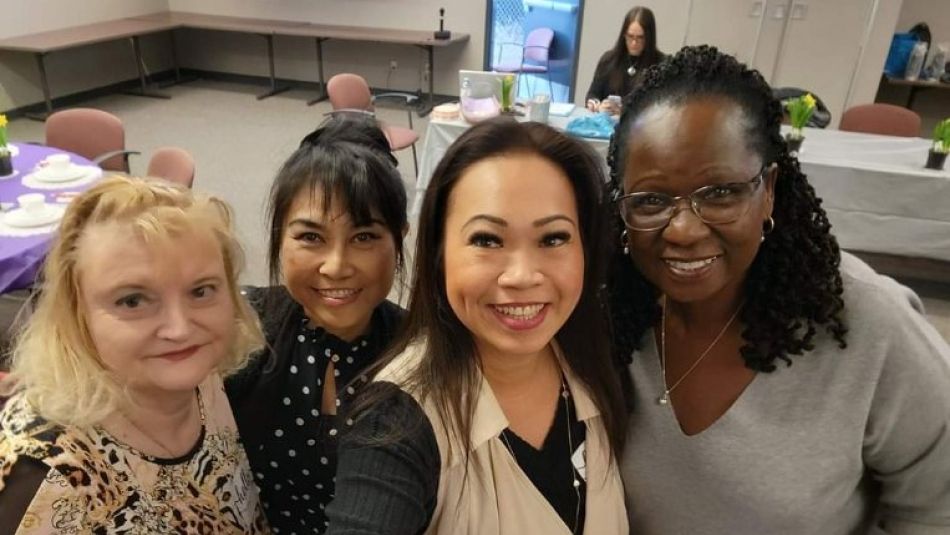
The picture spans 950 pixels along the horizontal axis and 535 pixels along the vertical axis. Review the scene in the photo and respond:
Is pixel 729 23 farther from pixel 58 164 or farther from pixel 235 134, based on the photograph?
pixel 58 164

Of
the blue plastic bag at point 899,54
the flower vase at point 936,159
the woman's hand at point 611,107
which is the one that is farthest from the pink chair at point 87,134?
the blue plastic bag at point 899,54

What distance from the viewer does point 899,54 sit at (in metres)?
5.82

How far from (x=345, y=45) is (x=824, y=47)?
506 cm

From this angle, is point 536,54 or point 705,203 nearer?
point 705,203

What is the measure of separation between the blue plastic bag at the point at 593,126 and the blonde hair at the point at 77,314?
2859 mm

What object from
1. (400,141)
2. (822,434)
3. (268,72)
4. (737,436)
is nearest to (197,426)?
(737,436)

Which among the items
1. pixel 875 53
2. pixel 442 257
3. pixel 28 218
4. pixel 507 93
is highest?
pixel 442 257

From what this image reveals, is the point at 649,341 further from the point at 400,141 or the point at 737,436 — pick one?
the point at 400,141

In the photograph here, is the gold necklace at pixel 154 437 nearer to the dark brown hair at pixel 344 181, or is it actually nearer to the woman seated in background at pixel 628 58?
the dark brown hair at pixel 344 181

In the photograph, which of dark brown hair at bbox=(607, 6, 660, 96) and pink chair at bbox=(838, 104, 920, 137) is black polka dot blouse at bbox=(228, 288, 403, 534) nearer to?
dark brown hair at bbox=(607, 6, 660, 96)

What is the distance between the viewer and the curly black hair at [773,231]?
983 mm

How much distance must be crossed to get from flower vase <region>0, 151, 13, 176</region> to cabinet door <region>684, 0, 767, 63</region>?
511 centimetres

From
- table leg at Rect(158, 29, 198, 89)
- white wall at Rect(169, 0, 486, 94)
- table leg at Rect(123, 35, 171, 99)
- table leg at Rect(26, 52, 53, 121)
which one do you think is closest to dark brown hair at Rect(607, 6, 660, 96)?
white wall at Rect(169, 0, 486, 94)

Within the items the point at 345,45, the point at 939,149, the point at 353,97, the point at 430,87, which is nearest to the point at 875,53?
the point at 939,149
